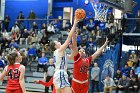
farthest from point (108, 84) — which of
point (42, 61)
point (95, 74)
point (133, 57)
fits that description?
point (42, 61)

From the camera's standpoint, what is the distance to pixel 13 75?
7.48 meters

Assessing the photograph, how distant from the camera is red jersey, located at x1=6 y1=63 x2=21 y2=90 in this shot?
24.4ft

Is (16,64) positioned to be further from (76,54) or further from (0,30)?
(0,30)

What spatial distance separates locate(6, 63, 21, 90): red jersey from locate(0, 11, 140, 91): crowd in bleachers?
971 cm

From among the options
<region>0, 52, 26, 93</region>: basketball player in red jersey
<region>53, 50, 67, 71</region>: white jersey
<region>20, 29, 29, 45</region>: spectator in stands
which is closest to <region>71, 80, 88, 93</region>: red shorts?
<region>53, 50, 67, 71</region>: white jersey

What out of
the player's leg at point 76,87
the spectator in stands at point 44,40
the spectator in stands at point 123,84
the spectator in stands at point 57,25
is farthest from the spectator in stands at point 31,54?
the player's leg at point 76,87

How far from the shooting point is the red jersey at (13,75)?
7449mm

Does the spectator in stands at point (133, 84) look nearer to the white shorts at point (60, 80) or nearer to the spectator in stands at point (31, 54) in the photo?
the spectator in stands at point (31, 54)

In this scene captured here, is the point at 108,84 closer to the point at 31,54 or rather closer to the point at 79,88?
the point at 31,54

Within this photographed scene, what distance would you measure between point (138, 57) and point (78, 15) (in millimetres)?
13283

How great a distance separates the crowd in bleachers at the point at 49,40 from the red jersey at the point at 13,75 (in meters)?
9.71

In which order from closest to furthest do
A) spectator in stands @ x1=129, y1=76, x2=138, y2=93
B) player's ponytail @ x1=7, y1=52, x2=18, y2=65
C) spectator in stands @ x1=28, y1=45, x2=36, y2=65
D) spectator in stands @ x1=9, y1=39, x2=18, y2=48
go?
player's ponytail @ x1=7, y1=52, x2=18, y2=65, spectator in stands @ x1=129, y1=76, x2=138, y2=93, spectator in stands @ x1=28, y1=45, x2=36, y2=65, spectator in stands @ x1=9, y1=39, x2=18, y2=48

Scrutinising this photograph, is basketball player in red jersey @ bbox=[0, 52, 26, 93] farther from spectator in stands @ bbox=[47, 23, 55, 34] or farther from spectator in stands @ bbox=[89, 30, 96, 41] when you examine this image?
spectator in stands @ bbox=[47, 23, 55, 34]

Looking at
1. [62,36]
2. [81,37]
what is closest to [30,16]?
[62,36]
